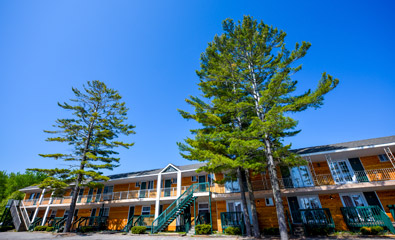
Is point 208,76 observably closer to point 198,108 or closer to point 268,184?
point 198,108

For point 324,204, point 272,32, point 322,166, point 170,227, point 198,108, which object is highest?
point 272,32

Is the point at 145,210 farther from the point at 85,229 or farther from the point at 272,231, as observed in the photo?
the point at 272,231

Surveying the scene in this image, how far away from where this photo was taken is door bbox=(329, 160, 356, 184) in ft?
44.4

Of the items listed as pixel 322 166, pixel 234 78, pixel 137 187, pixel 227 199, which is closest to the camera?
pixel 234 78

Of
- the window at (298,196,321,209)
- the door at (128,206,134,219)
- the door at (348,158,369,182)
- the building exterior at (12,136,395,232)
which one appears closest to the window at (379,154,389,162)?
the building exterior at (12,136,395,232)

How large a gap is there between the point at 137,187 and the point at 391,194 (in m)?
24.4

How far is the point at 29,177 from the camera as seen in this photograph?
4625cm

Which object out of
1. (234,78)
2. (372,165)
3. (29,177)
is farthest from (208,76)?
(29,177)

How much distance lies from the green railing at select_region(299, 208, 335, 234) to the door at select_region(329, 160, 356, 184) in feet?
9.08

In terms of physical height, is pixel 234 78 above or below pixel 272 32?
below

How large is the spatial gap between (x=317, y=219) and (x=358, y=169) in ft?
18.9

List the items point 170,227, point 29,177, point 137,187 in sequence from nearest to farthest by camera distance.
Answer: point 170,227 → point 137,187 → point 29,177

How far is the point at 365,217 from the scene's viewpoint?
1133 cm

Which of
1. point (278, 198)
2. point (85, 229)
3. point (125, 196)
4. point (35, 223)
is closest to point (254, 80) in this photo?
point (278, 198)
